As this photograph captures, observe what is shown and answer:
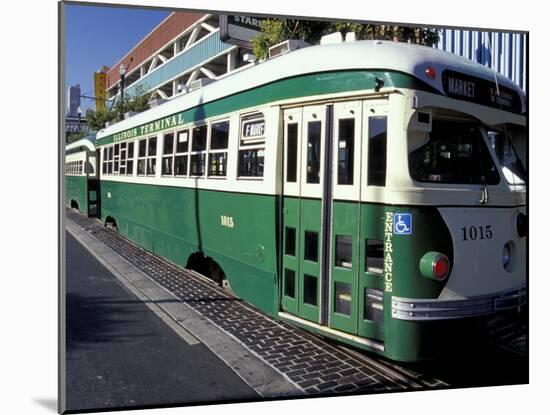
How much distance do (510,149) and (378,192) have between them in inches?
60.0

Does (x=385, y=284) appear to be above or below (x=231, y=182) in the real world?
below

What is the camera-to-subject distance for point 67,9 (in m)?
4.14

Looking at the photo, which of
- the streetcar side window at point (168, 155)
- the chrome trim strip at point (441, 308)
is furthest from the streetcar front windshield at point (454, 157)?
the streetcar side window at point (168, 155)

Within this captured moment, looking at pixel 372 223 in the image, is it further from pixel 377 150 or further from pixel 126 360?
pixel 126 360

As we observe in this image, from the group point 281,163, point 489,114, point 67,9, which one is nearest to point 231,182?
point 281,163

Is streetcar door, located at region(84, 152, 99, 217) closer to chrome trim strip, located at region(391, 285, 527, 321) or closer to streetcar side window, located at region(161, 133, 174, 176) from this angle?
streetcar side window, located at region(161, 133, 174, 176)

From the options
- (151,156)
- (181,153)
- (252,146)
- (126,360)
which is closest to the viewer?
(126,360)

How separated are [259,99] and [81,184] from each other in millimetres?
2114

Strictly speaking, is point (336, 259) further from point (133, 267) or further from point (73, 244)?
point (133, 267)

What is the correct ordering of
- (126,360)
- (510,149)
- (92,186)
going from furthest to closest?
(92,186) < (510,149) < (126,360)

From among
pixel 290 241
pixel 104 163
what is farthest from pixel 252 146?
pixel 104 163

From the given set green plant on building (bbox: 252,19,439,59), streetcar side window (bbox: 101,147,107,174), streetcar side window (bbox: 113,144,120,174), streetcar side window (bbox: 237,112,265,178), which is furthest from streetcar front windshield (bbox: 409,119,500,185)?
streetcar side window (bbox: 113,144,120,174)

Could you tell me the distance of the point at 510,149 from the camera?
189 inches

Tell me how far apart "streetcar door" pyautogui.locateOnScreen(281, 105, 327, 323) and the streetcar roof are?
0.37 metres
